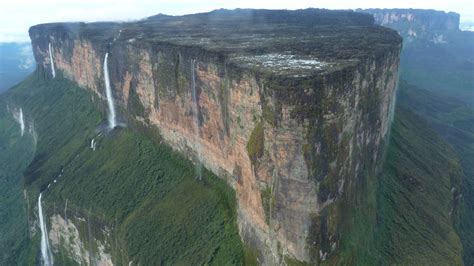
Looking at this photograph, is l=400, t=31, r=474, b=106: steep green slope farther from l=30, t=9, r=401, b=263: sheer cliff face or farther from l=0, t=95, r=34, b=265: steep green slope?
l=0, t=95, r=34, b=265: steep green slope

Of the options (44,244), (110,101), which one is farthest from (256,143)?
(110,101)

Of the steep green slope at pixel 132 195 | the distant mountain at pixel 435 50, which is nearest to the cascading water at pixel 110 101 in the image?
the steep green slope at pixel 132 195

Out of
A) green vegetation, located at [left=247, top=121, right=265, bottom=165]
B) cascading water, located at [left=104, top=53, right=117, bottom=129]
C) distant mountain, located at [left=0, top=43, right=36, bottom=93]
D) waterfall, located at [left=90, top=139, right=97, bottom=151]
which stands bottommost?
distant mountain, located at [left=0, top=43, right=36, bottom=93]

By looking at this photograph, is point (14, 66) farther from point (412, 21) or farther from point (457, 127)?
point (457, 127)

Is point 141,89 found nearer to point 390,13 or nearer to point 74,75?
point 74,75

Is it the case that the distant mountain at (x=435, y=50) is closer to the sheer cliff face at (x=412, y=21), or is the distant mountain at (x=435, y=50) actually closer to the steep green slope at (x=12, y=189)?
the sheer cliff face at (x=412, y=21)

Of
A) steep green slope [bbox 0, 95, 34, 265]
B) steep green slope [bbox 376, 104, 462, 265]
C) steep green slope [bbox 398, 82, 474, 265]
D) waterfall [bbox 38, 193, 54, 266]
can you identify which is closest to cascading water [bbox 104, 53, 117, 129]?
waterfall [bbox 38, 193, 54, 266]
